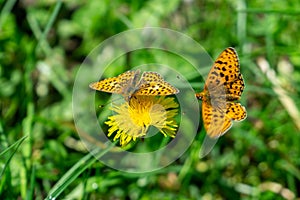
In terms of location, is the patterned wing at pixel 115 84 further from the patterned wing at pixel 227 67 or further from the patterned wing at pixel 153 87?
the patterned wing at pixel 227 67

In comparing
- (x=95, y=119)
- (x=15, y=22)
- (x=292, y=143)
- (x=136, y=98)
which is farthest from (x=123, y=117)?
(x=15, y=22)

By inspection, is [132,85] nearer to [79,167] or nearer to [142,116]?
[142,116]

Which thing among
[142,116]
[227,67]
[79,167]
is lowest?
[79,167]

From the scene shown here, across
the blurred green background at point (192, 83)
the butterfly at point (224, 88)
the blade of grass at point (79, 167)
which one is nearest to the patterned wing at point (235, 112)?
the butterfly at point (224, 88)

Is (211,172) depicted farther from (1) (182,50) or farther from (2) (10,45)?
(2) (10,45)

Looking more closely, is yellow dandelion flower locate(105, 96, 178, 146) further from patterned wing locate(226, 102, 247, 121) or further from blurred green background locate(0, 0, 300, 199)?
blurred green background locate(0, 0, 300, 199)

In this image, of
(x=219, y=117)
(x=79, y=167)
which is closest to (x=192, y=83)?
(x=79, y=167)
